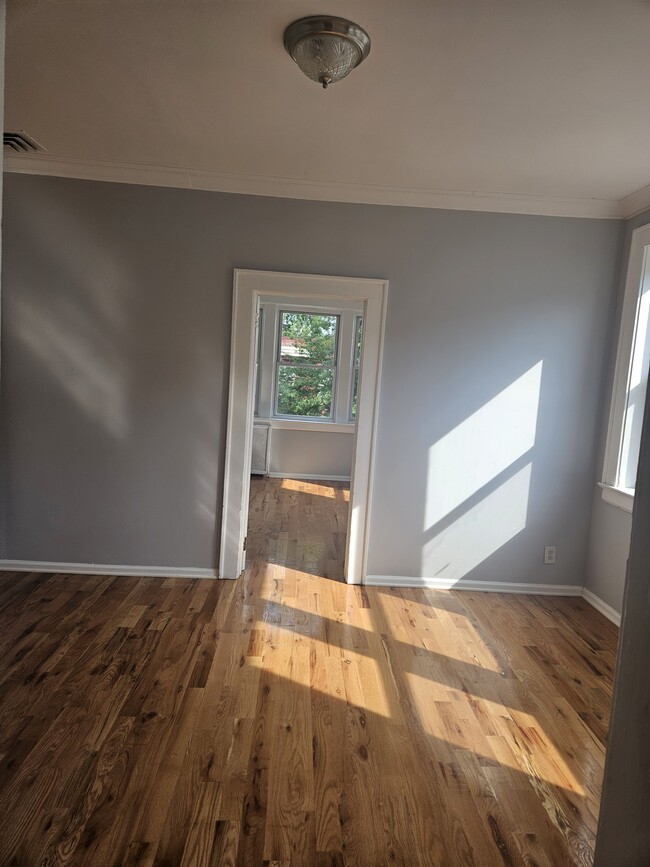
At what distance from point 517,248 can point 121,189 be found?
2.65 metres

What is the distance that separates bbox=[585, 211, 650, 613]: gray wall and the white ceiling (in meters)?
0.51

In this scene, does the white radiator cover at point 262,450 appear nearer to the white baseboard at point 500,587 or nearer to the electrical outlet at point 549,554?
the white baseboard at point 500,587

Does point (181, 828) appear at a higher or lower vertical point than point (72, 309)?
lower

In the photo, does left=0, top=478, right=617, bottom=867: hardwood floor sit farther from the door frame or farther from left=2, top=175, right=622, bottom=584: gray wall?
left=2, top=175, right=622, bottom=584: gray wall

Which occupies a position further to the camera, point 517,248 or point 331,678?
point 517,248

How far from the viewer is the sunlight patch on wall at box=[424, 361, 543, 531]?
4.17 meters

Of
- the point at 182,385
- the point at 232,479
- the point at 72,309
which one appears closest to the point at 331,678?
the point at 232,479

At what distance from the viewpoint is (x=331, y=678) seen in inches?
115

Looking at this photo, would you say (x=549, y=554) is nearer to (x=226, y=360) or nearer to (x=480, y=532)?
(x=480, y=532)

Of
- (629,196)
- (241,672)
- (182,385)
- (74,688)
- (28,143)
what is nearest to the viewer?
(74,688)

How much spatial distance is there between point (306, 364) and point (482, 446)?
447 cm

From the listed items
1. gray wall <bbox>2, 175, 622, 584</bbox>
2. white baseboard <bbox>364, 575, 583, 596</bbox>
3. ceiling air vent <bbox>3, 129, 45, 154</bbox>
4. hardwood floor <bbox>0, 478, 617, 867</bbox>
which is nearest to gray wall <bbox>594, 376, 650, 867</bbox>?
hardwood floor <bbox>0, 478, 617, 867</bbox>

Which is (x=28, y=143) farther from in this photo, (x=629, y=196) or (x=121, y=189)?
(x=629, y=196)

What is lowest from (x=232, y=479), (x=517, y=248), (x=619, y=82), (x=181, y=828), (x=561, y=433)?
(x=181, y=828)
